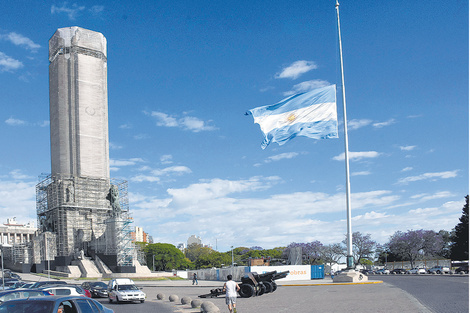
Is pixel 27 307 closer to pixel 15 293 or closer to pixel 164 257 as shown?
pixel 15 293

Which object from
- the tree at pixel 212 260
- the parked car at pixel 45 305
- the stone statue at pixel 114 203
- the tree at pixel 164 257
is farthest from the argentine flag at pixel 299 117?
the tree at pixel 212 260

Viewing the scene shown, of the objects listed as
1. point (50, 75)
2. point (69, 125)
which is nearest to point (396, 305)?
point (69, 125)

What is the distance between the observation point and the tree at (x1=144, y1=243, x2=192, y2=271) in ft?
410

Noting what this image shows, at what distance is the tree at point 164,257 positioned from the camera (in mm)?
124875

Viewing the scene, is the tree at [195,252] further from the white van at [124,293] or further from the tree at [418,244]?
the white van at [124,293]

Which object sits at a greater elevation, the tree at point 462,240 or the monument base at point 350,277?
the monument base at point 350,277

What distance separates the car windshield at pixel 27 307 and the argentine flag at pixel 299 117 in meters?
19.3

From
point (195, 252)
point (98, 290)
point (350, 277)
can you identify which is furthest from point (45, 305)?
point (195, 252)

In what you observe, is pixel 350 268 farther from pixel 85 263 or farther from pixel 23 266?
pixel 23 266

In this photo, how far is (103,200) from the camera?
91000 millimetres

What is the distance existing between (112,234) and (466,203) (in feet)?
200

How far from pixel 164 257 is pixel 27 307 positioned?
118 meters

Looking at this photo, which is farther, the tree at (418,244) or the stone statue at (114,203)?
the tree at (418,244)

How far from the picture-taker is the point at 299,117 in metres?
29.3
